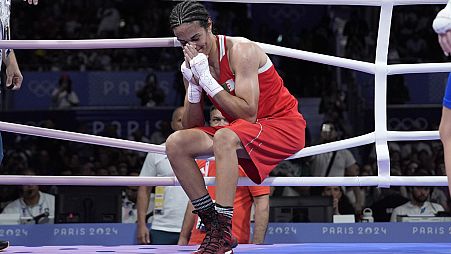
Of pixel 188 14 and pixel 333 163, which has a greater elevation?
pixel 188 14

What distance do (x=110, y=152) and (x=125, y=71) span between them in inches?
78.1

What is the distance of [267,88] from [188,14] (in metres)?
0.44

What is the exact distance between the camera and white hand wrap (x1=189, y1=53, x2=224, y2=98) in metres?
2.86

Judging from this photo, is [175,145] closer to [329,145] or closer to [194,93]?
[194,93]

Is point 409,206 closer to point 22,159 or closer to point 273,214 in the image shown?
point 273,214

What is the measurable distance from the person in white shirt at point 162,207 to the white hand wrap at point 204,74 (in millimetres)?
2005

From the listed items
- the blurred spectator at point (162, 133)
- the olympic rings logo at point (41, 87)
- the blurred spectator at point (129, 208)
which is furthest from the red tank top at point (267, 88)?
the olympic rings logo at point (41, 87)

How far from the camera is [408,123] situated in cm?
934

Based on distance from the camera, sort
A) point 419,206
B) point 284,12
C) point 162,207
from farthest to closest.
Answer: point 284,12 → point 419,206 → point 162,207

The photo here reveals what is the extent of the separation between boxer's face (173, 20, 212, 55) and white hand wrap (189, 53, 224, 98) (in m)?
0.09

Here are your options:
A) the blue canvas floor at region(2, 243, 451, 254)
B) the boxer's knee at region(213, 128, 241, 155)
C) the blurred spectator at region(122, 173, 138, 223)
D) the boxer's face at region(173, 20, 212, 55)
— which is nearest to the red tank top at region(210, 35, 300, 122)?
the boxer's face at region(173, 20, 212, 55)

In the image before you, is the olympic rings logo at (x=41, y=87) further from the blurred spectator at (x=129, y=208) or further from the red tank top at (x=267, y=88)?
the red tank top at (x=267, y=88)

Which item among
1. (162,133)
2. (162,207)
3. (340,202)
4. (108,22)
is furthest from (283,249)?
(108,22)

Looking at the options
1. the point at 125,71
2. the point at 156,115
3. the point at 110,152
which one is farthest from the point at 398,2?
the point at 125,71
